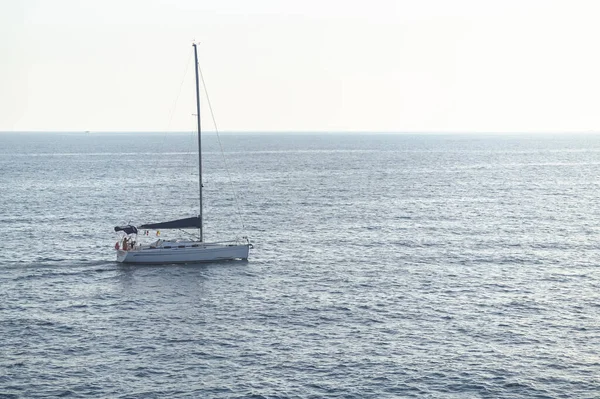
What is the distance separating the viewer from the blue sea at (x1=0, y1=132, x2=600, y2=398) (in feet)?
146

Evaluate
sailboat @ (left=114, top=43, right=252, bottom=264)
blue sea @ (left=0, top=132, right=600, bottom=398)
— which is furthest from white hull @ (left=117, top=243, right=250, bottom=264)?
blue sea @ (left=0, top=132, right=600, bottom=398)

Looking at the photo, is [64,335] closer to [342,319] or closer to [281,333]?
[281,333]

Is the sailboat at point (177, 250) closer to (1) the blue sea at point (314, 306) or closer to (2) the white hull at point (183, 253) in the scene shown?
A: (2) the white hull at point (183, 253)

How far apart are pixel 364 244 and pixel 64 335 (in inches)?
1660

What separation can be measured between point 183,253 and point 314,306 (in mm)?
21075

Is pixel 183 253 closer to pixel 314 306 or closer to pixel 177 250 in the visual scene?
pixel 177 250

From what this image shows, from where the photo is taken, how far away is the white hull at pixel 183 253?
242 ft

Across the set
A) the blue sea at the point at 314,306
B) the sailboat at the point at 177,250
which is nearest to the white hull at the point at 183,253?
the sailboat at the point at 177,250

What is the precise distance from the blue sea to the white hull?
114 cm

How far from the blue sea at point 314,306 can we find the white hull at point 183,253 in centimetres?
114

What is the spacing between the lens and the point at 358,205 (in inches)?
4702

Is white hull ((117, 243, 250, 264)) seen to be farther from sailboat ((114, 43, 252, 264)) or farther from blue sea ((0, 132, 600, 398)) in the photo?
blue sea ((0, 132, 600, 398))

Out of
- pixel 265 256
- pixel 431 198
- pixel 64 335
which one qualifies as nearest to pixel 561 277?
pixel 265 256

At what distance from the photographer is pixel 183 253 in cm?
7469
